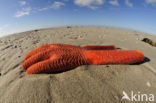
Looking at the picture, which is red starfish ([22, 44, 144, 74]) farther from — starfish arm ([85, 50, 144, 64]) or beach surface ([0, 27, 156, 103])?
beach surface ([0, 27, 156, 103])

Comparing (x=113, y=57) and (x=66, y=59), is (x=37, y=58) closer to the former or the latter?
(x=66, y=59)

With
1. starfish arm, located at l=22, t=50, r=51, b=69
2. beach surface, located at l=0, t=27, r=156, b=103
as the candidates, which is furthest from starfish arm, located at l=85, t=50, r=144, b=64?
starfish arm, located at l=22, t=50, r=51, b=69

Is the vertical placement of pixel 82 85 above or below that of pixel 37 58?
below

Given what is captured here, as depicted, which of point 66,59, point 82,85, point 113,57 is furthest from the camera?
point 113,57

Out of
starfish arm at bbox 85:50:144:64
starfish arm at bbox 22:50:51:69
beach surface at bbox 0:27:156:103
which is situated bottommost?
beach surface at bbox 0:27:156:103

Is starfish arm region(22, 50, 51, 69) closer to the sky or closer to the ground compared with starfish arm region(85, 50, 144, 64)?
closer to the sky

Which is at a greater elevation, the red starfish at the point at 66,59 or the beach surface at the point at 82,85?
the red starfish at the point at 66,59

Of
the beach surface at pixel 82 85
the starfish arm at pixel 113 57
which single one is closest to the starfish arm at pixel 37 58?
the beach surface at pixel 82 85

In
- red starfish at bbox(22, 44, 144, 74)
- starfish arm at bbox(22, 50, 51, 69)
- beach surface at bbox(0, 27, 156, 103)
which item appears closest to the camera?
beach surface at bbox(0, 27, 156, 103)

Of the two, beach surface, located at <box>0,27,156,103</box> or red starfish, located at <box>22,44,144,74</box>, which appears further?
red starfish, located at <box>22,44,144,74</box>

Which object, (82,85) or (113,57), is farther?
(113,57)

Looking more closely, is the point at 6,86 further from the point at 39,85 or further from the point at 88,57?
the point at 88,57

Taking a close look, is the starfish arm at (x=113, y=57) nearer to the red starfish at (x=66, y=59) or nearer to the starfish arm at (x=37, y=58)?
the red starfish at (x=66, y=59)

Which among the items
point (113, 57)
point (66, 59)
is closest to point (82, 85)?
point (66, 59)
